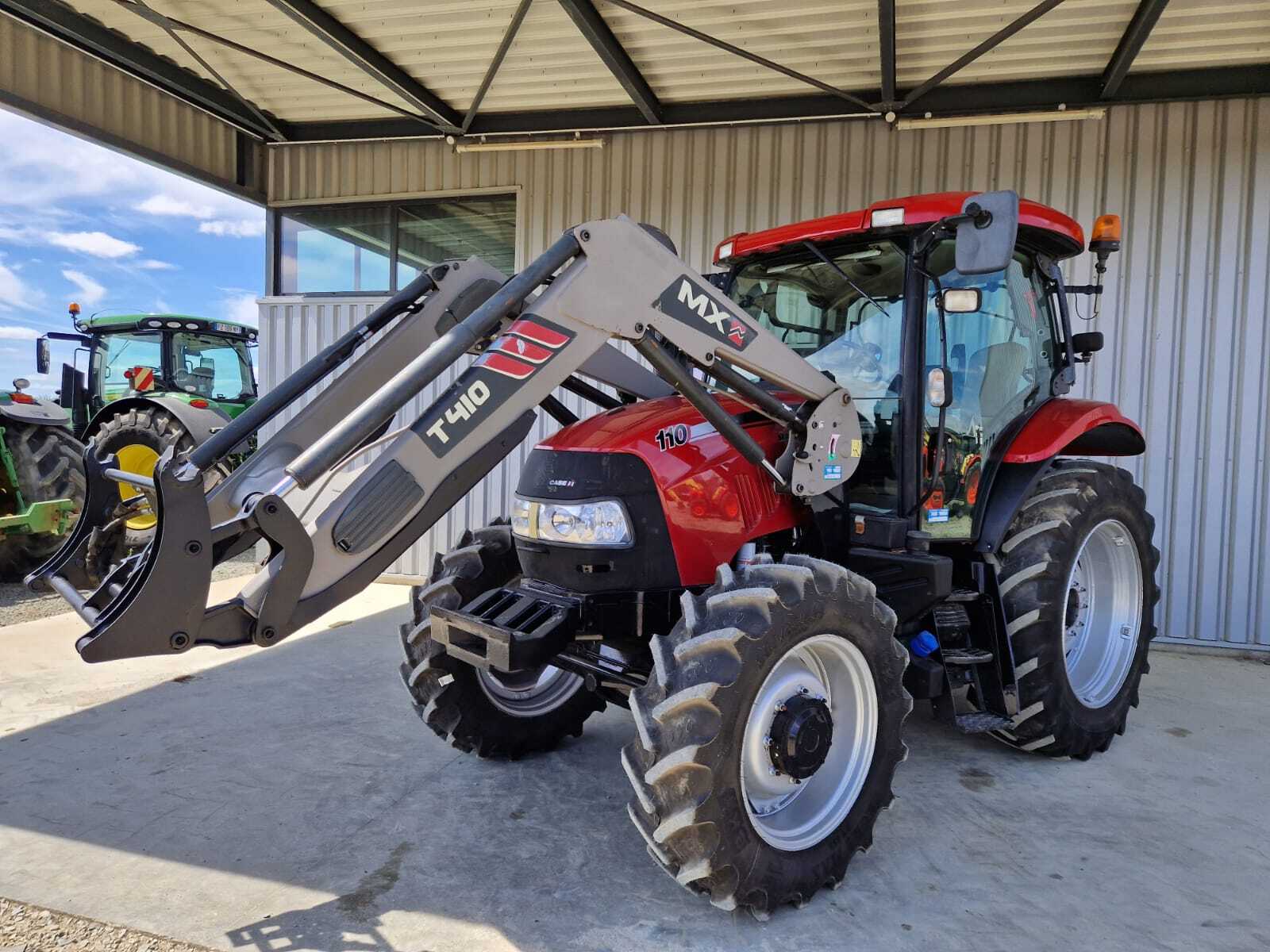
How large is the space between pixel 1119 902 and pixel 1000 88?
5.05 meters

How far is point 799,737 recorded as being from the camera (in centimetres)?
246

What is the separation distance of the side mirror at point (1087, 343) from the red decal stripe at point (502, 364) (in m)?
2.83

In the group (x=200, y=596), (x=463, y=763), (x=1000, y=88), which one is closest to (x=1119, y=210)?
(x=1000, y=88)

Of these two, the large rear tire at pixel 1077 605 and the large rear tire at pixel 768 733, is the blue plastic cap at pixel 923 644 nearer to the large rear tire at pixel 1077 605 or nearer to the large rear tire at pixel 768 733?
the large rear tire at pixel 1077 605

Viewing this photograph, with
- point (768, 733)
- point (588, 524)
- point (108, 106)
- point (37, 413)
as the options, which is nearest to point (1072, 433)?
point (768, 733)

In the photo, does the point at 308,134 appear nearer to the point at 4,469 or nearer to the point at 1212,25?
the point at 4,469

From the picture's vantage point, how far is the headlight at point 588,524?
2.67m

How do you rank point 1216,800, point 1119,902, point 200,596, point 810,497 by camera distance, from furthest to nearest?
point 1216,800 < point 810,497 < point 1119,902 < point 200,596

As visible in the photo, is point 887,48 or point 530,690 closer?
point 530,690

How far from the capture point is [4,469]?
698 centimetres

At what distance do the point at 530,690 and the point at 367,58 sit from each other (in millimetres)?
4318

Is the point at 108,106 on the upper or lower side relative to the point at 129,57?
lower

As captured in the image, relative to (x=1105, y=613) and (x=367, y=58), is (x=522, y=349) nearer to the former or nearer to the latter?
(x=1105, y=613)

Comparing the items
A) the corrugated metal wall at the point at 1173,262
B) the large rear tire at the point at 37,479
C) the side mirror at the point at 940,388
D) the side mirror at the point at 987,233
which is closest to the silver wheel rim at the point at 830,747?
the side mirror at the point at 940,388
